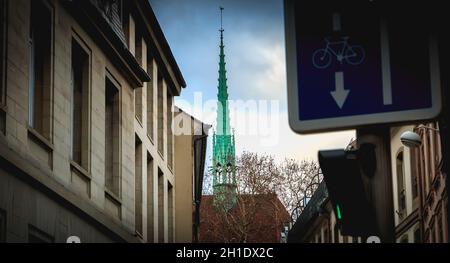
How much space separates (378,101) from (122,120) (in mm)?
25179

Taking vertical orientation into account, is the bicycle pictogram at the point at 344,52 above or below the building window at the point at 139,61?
below

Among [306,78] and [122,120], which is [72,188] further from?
[306,78]

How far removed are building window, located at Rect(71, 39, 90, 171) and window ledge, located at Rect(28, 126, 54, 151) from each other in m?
3.04

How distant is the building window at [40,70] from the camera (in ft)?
66.9

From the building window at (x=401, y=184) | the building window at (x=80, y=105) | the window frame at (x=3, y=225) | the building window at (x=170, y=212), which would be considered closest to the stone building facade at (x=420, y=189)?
the building window at (x=401, y=184)

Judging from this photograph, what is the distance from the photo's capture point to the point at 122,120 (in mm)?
29422

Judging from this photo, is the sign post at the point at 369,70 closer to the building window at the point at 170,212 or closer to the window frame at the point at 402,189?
the window frame at the point at 402,189

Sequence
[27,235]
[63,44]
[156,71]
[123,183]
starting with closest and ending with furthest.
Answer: [27,235]
[63,44]
[123,183]
[156,71]

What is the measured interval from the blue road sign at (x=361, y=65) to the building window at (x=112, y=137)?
23.8 meters

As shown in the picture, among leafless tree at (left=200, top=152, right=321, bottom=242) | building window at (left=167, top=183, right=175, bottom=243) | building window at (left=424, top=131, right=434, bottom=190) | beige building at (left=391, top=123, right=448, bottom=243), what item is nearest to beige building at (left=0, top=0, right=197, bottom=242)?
building window at (left=167, top=183, right=175, bottom=243)

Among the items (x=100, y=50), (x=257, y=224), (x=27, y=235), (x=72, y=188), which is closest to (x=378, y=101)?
(x=27, y=235)

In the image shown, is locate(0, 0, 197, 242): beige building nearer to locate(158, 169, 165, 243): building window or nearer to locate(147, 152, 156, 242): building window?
locate(147, 152, 156, 242): building window

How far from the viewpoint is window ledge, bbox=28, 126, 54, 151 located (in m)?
19.2

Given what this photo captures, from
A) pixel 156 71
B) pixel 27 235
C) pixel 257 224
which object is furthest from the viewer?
pixel 257 224
